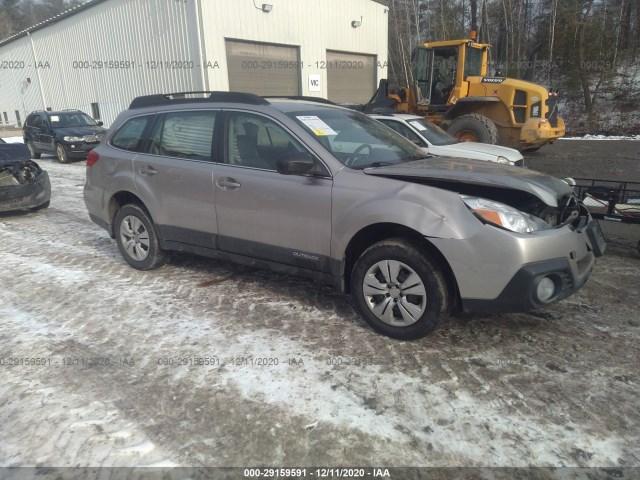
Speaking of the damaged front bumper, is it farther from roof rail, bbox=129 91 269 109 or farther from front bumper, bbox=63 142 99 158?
front bumper, bbox=63 142 99 158

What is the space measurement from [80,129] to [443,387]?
1543 cm

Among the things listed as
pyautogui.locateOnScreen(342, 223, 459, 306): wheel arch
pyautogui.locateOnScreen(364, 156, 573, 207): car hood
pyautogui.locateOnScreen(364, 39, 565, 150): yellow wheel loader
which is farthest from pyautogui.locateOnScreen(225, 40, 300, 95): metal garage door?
pyautogui.locateOnScreen(342, 223, 459, 306): wheel arch

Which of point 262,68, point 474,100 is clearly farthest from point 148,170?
point 262,68

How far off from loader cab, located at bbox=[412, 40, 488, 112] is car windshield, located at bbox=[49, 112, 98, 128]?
1080cm

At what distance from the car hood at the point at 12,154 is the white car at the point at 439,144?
603 cm

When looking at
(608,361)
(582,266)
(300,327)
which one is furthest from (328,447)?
(582,266)

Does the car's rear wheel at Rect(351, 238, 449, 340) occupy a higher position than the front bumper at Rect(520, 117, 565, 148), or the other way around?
the front bumper at Rect(520, 117, 565, 148)

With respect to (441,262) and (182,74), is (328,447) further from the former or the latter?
(182,74)

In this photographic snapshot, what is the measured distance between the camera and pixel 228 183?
4.21 m

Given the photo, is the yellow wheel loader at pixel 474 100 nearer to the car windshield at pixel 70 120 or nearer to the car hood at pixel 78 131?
the car hood at pixel 78 131

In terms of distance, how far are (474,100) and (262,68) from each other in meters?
9.45

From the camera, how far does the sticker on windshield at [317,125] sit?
395 cm

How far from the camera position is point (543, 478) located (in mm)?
2250

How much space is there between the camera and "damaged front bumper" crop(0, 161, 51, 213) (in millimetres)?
7660
